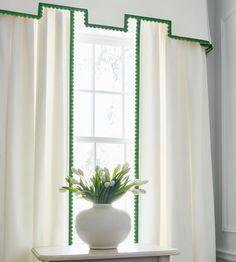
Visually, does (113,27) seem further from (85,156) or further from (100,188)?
(100,188)

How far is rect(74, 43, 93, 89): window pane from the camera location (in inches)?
136

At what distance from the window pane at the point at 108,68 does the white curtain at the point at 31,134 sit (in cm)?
33

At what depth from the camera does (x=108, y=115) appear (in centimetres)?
349

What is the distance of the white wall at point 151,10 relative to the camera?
3245 mm

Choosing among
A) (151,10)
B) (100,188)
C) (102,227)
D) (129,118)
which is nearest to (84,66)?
(129,118)

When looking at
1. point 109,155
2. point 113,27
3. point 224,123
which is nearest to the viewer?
point 113,27

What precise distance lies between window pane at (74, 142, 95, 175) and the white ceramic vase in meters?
0.53

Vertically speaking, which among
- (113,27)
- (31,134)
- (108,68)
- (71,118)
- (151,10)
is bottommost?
(31,134)

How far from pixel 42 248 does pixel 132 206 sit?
0.75 meters

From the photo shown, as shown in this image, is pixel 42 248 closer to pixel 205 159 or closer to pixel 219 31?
pixel 205 159

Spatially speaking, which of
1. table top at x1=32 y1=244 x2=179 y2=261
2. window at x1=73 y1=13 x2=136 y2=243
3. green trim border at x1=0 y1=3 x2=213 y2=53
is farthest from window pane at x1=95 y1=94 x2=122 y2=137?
table top at x1=32 y1=244 x2=179 y2=261

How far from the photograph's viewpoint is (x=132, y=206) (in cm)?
344

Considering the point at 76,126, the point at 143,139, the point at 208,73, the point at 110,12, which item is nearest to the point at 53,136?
the point at 76,126

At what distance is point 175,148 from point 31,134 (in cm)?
97
